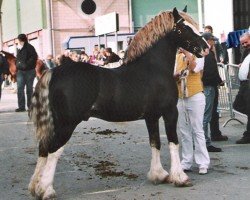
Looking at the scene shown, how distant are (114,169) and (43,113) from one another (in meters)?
1.80

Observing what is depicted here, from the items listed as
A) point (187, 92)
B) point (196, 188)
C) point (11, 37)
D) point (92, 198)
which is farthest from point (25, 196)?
point (11, 37)

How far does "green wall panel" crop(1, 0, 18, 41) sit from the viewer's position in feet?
147

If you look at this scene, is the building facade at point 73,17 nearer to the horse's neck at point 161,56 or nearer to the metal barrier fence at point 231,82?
the metal barrier fence at point 231,82

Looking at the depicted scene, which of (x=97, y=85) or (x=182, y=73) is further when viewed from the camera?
(x=182, y=73)

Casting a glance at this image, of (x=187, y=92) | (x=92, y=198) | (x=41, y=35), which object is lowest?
(x=92, y=198)

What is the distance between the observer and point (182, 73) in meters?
6.57

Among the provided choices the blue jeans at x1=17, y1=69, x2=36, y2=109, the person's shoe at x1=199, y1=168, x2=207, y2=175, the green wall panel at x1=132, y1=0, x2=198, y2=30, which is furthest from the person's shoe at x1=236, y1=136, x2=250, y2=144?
the green wall panel at x1=132, y1=0, x2=198, y2=30

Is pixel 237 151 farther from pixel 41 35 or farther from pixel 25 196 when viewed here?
pixel 41 35

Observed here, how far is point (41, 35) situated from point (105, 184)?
1185 inches

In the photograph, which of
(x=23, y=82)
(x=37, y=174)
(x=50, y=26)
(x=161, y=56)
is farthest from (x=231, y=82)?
(x=50, y=26)

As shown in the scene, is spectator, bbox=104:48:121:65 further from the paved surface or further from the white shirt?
the white shirt

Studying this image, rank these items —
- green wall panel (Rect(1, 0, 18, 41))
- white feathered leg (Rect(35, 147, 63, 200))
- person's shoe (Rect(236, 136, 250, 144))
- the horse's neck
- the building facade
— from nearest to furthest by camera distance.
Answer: white feathered leg (Rect(35, 147, 63, 200))
the horse's neck
person's shoe (Rect(236, 136, 250, 144))
the building facade
green wall panel (Rect(1, 0, 18, 41))

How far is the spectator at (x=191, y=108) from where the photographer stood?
6.60 metres

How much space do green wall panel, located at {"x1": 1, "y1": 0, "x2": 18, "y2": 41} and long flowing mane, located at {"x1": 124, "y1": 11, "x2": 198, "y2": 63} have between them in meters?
38.8
